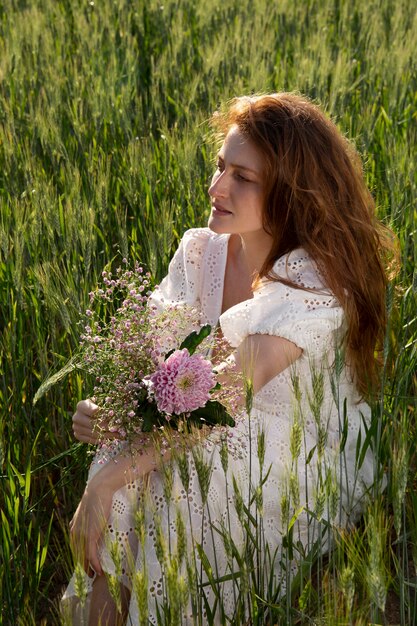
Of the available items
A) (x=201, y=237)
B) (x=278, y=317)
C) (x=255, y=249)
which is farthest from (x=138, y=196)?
(x=278, y=317)

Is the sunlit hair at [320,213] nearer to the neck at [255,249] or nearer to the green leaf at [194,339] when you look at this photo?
the neck at [255,249]

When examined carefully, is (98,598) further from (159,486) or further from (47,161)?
(47,161)

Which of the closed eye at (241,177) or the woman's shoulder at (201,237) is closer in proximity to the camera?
the closed eye at (241,177)

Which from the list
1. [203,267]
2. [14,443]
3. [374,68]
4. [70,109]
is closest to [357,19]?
[374,68]

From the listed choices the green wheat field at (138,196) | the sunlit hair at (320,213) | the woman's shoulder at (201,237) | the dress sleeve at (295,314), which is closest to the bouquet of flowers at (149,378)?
the dress sleeve at (295,314)

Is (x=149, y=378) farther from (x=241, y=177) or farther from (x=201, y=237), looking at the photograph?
(x=201, y=237)

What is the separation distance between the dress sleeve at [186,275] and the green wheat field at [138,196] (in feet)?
0.17

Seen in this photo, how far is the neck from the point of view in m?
2.28

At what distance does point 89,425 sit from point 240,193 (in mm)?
579

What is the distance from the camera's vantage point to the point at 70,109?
11.1ft

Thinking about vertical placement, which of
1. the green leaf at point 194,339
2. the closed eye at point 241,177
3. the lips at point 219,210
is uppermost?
the closed eye at point 241,177

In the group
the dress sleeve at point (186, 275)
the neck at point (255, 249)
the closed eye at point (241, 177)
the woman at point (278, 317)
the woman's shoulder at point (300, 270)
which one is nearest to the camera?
the woman at point (278, 317)

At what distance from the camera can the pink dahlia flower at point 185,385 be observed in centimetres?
175

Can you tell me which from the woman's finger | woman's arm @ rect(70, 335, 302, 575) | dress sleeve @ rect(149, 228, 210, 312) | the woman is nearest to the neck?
the woman
